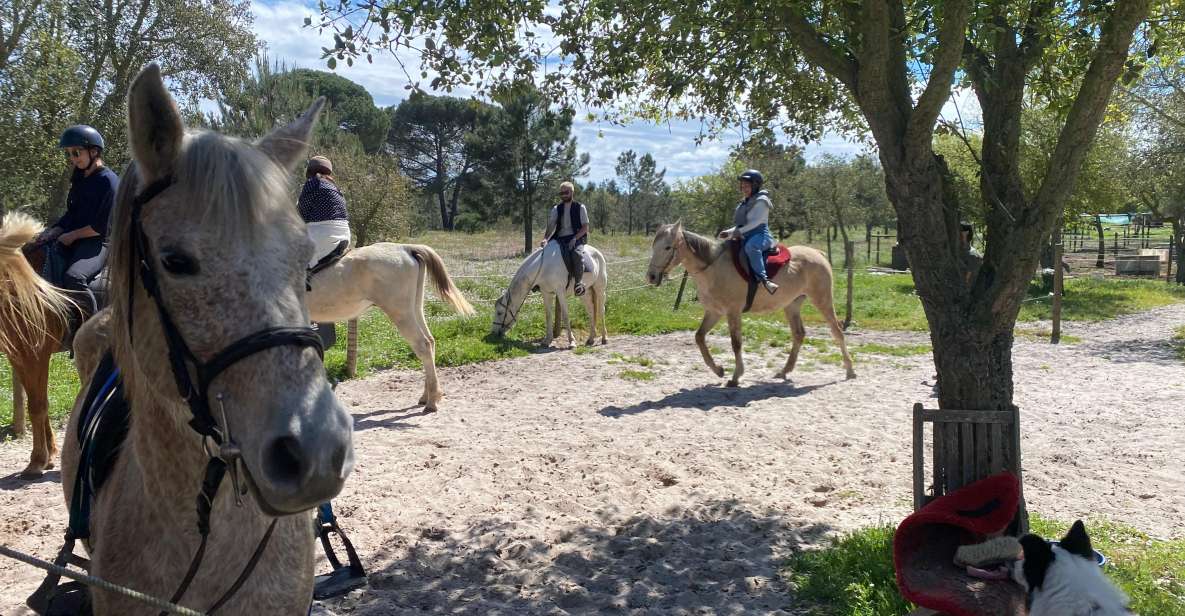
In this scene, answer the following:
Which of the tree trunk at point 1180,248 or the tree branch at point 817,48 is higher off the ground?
the tree branch at point 817,48

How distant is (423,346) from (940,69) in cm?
626

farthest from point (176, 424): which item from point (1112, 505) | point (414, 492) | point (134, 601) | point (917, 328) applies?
point (917, 328)

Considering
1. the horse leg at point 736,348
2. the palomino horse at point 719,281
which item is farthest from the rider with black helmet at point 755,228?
the horse leg at point 736,348

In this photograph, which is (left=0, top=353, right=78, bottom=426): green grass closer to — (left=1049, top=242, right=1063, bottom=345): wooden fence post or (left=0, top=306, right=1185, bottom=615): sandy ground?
(left=0, top=306, right=1185, bottom=615): sandy ground

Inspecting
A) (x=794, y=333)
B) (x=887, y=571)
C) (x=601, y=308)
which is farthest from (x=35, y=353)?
(x=794, y=333)

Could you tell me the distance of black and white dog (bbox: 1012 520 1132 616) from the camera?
2732mm

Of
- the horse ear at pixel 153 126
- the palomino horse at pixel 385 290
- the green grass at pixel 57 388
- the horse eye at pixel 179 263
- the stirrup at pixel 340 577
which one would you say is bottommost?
the stirrup at pixel 340 577

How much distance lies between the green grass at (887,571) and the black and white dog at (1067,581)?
740 millimetres

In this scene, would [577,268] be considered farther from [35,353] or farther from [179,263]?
[179,263]

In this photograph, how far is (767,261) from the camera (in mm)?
9828

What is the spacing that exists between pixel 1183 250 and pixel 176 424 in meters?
29.8

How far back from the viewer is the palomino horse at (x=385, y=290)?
26.0ft

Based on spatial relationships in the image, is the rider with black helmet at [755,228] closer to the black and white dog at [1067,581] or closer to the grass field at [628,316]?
the grass field at [628,316]

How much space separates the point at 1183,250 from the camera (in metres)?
23.0
